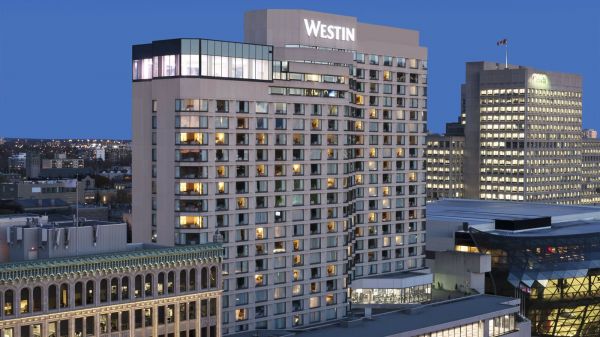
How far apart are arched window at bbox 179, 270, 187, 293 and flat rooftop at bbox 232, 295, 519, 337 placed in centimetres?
2527

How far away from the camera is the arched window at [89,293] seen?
110250 mm

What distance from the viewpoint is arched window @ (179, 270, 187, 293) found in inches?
4729

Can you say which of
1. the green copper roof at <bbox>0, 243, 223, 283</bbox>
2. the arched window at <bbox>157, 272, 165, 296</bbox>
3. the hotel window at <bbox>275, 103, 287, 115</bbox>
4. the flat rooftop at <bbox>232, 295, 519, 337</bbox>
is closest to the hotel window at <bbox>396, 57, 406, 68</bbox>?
the hotel window at <bbox>275, 103, 287, 115</bbox>

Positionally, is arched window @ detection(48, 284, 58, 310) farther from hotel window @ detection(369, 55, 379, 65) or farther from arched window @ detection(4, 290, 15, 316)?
hotel window @ detection(369, 55, 379, 65)

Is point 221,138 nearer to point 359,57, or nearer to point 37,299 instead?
point 359,57

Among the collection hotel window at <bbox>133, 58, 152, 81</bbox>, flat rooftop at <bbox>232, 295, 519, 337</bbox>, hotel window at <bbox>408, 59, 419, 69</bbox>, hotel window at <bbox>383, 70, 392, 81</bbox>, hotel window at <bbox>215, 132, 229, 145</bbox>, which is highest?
hotel window at <bbox>408, 59, 419, 69</bbox>

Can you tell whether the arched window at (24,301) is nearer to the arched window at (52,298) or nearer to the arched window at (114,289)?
the arched window at (52,298)

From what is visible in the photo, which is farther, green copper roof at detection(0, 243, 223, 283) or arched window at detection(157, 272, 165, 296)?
arched window at detection(157, 272, 165, 296)

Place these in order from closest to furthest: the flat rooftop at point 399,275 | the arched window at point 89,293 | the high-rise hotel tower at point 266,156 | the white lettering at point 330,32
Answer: the arched window at point 89,293
the high-rise hotel tower at point 266,156
the white lettering at point 330,32
the flat rooftop at point 399,275

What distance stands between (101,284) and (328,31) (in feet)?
251

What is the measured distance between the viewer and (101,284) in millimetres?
111625

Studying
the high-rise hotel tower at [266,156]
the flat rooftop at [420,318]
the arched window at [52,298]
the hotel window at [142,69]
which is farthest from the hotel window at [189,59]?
the arched window at [52,298]

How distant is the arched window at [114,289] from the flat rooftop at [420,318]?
115 ft

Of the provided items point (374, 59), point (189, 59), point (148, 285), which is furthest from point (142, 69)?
point (374, 59)
